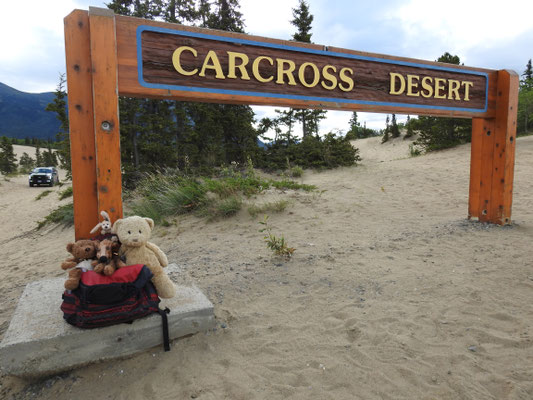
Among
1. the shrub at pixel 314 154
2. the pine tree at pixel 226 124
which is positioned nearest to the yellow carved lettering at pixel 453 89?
the shrub at pixel 314 154

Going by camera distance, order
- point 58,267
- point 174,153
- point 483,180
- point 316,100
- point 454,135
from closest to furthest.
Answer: point 316,100 → point 58,267 → point 483,180 → point 174,153 → point 454,135

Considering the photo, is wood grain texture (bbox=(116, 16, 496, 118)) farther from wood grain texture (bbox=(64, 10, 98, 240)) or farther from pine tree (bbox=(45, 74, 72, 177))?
pine tree (bbox=(45, 74, 72, 177))

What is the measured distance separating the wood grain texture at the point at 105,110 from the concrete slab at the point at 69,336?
90cm

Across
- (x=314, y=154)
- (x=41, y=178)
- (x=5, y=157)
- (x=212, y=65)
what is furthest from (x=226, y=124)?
Answer: (x=5, y=157)

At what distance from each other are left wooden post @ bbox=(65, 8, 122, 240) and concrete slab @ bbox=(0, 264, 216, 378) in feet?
2.46

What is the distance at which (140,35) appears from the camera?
3.05 meters

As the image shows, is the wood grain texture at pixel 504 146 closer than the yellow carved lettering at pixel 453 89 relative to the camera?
No

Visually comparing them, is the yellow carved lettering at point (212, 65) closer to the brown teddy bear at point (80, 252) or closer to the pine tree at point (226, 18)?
the brown teddy bear at point (80, 252)

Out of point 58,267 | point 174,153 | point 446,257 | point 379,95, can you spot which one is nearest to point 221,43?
point 379,95

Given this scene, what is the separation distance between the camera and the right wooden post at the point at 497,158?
5.60 m

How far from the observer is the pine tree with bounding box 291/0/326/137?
19.3 m

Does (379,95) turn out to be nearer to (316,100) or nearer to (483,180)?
(316,100)

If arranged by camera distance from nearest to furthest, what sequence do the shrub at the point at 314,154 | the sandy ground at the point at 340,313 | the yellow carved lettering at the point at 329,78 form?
the sandy ground at the point at 340,313 → the yellow carved lettering at the point at 329,78 → the shrub at the point at 314,154

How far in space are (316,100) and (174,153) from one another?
9654mm
